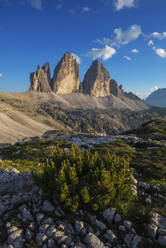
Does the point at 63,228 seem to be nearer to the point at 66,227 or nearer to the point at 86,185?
the point at 66,227

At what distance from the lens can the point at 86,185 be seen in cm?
650

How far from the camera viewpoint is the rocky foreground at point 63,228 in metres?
5.37

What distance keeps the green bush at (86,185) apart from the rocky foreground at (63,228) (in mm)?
452

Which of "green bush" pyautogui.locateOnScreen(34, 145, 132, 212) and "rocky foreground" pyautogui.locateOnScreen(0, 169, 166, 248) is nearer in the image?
"rocky foreground" pyautogui.locateOnScreen(0, 169, 166, 248)

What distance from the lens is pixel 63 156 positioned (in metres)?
8.20

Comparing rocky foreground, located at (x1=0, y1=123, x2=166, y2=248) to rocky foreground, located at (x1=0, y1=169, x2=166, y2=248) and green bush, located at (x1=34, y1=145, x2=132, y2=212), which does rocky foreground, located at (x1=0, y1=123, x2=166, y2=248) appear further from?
green bush, located at (x1=34, y1=145, x2=132, y2=212)

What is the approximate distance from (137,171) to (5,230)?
12.0 metres

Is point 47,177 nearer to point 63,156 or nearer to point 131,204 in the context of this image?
point 63,156

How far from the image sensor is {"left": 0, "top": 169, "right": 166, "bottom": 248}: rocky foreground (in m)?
5.37

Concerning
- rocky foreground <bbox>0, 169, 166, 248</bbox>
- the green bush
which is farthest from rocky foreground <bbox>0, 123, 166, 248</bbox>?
the green bush

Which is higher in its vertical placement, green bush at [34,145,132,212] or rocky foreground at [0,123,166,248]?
green bush at [34,145,132,212]

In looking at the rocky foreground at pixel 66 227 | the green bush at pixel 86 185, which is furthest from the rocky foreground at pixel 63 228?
the green bush at pixel 86 185

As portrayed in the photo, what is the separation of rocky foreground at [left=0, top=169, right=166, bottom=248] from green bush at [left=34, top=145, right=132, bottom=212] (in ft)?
1.48

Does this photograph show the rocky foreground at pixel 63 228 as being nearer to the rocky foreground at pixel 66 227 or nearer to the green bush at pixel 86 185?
the rocky foreground at pixel 66 227
